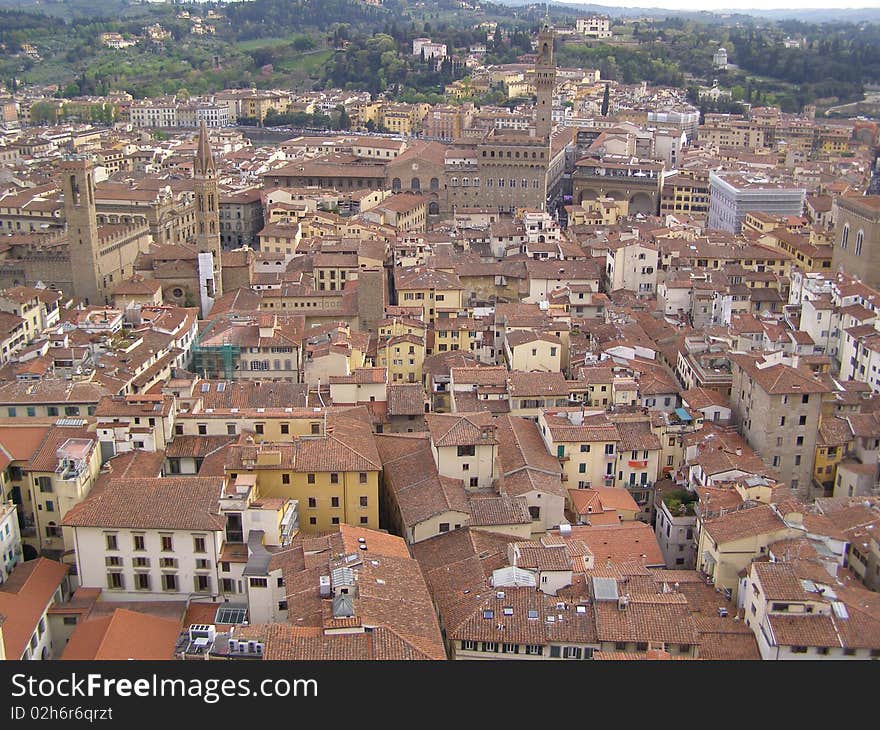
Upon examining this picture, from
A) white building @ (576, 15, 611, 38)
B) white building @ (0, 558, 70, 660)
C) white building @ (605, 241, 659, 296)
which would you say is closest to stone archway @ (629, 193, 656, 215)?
white building @ (605, 241, 659, 296)

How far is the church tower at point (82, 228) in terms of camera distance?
3747cm

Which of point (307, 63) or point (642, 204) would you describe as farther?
point (307, 63)

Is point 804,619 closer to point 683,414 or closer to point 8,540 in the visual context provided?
point 683,414

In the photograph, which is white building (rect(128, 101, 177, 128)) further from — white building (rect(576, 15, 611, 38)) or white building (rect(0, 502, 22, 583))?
white building (rect(0, 502, 22, 583))

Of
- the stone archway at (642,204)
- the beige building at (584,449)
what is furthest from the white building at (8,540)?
the stone archway at (642,204)

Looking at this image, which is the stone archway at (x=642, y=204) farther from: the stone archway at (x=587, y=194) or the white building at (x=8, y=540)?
the white building at (x=8, y=540)

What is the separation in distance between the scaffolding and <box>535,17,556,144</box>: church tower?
32.9 meters

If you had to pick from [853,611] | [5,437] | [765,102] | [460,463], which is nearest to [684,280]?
[460,463]

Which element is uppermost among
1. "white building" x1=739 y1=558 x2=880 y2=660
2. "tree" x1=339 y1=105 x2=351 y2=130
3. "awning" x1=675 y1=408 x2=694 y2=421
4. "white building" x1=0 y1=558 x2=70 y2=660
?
"tree" x1=339 y1=105 x2=351 y2=130

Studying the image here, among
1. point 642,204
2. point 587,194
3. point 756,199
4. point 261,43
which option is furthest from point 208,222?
point 261,43

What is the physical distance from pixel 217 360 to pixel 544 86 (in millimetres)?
35531

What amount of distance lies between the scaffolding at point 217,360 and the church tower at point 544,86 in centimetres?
3290

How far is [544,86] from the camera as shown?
58.9 m

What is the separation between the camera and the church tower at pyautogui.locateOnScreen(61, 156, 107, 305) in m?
37.5
